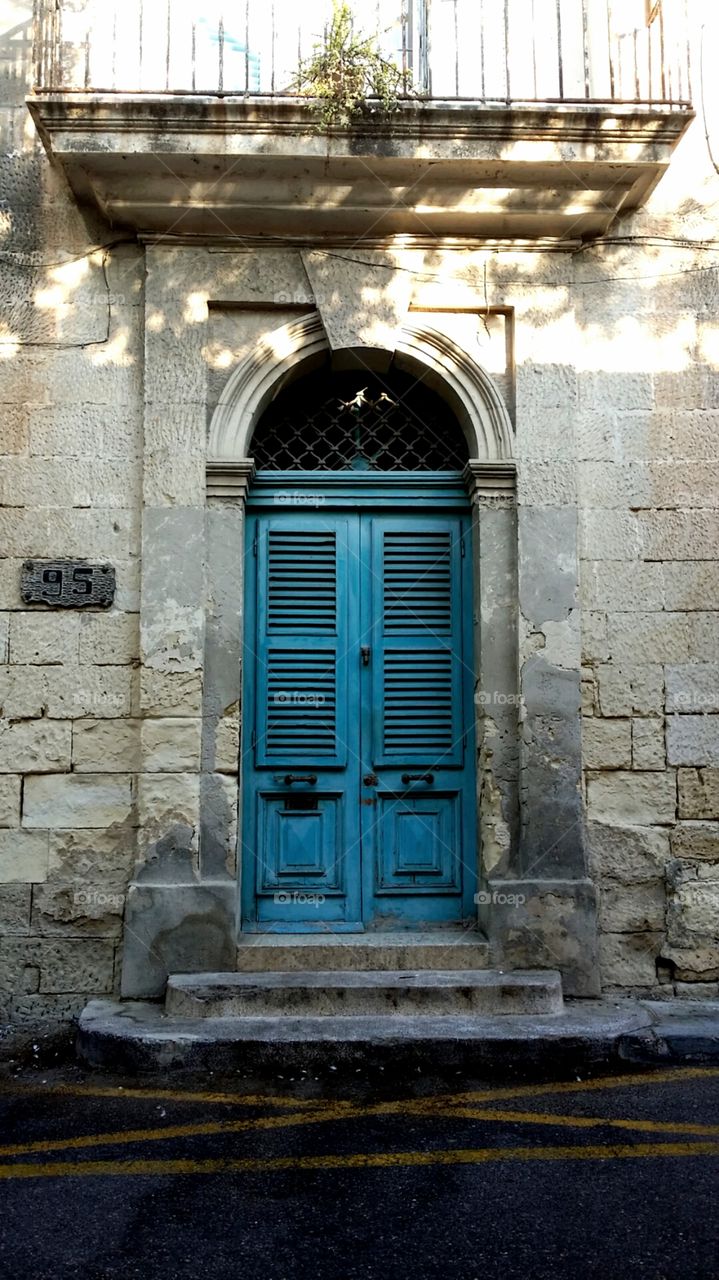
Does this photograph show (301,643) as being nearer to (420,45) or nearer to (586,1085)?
(586,1085)

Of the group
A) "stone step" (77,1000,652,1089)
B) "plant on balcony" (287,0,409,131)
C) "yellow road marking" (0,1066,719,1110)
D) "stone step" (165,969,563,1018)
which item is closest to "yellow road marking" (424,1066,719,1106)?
"yellow road marking" (0,1066,719,1110)

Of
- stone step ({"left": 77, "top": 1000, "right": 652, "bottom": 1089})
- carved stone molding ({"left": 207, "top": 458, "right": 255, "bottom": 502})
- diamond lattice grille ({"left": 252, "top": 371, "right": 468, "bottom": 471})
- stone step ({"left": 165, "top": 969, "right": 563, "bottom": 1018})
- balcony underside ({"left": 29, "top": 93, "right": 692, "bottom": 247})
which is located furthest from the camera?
diamond lattice grille ({"left": 252, "top": 371, "right": 468, "bottom": 471})

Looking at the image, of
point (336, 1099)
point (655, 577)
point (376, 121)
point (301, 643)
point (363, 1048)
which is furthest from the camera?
point (301, 643)

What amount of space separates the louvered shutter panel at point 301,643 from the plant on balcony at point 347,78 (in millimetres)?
2035

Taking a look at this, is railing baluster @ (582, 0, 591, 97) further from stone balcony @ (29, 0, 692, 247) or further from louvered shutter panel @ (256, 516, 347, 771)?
louvered shutter panel @ (256, 516, 347, 771)

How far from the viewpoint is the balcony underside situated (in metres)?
4.89

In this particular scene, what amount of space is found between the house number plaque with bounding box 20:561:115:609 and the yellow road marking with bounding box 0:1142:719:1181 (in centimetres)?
263

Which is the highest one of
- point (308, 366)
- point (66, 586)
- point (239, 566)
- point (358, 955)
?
point (308, 366)

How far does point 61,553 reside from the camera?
515cm

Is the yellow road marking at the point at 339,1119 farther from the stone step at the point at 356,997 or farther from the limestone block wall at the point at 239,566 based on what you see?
the limestone block wall at the point at 239,566

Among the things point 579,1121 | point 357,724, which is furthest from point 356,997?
point 357,724

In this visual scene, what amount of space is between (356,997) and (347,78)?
14.8 ft

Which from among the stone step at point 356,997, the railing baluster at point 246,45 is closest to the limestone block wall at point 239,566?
the stone step at point 356,997

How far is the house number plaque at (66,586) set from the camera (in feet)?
16.8
